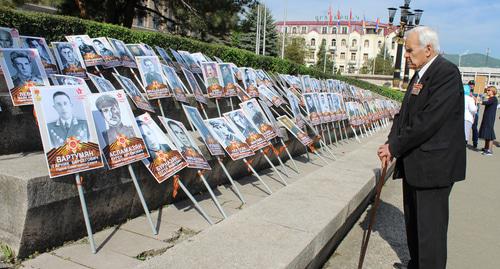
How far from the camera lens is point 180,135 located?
4.52m

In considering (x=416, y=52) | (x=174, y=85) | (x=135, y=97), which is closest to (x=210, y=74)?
(x=174, y=85)

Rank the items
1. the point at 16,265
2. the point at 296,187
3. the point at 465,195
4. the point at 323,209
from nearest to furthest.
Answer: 1. the point at 16,265
2. the point at 323,209
3. the point at 296,187
4. the point at 465,195

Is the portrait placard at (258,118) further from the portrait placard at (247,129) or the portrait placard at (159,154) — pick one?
the portrait placard at (159,154)

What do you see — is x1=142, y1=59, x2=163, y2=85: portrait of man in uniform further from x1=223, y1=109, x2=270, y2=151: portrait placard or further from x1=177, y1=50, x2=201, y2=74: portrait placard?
x1=177, y1=50, x2=201, y2=74: portrait placard

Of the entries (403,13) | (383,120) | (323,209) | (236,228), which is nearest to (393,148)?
(323,209)

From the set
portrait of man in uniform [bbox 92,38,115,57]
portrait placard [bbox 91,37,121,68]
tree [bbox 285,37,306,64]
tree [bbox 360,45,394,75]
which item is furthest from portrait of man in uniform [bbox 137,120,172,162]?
tree [bbox 360,45,394,75]

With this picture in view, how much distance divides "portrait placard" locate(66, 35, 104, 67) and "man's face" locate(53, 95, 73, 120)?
10.4ft

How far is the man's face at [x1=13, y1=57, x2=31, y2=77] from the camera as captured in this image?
438 cm

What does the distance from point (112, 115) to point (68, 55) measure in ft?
8.65

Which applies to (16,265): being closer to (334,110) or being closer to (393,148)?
(393,148)

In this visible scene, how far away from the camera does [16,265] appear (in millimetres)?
3016

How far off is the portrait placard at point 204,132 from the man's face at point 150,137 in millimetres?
792

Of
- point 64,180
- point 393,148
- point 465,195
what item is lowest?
point 465,195

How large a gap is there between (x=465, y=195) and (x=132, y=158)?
19.7 ft
